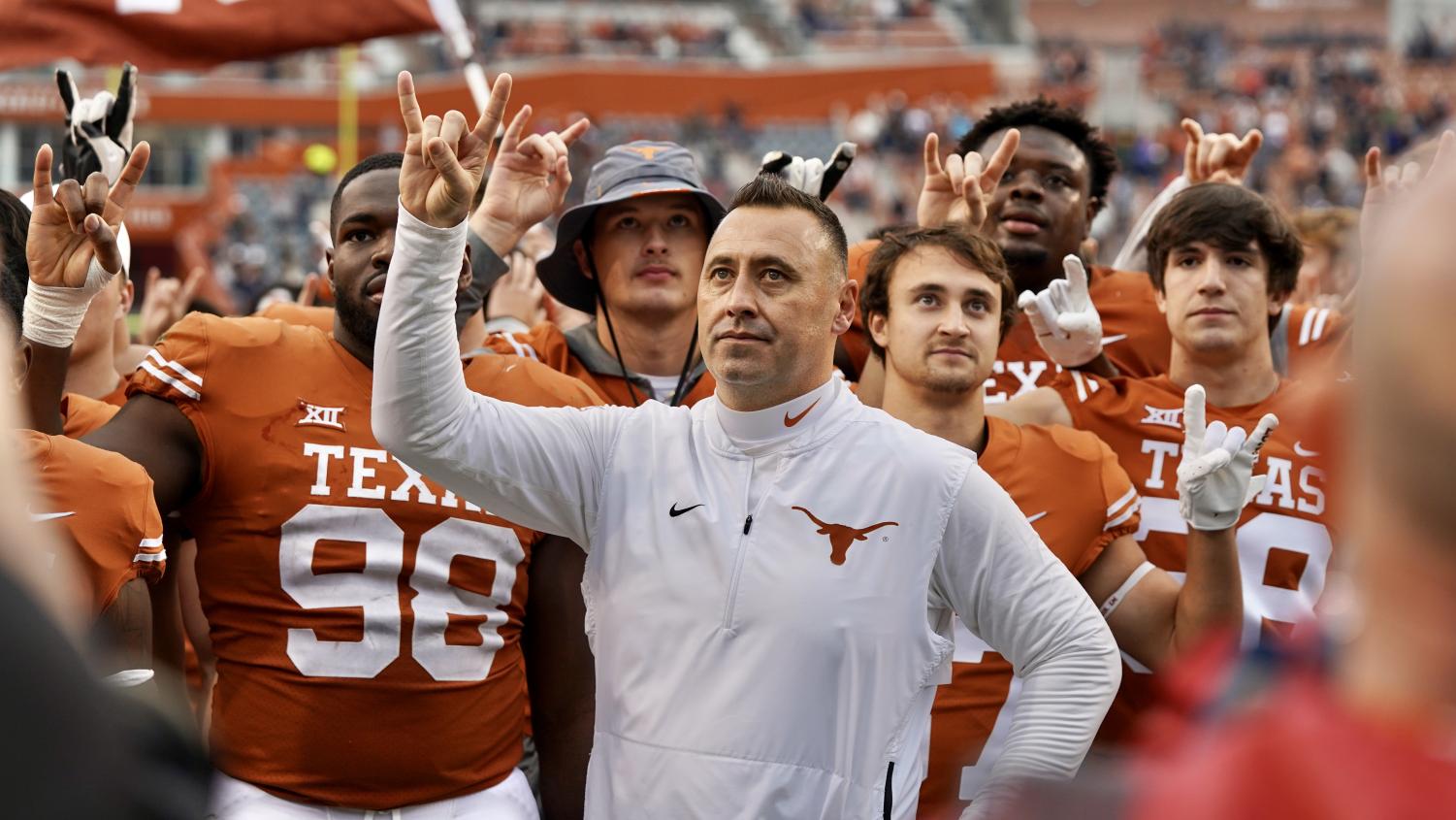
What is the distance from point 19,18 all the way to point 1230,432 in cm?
485

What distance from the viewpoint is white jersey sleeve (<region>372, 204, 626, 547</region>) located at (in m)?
2.71

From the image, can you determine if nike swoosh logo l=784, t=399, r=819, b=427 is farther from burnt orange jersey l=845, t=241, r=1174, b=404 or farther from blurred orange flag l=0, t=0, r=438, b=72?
blurred orange flag l=0, t=0, r=438, b=72

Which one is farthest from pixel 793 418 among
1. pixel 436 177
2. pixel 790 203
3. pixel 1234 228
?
pixel 1234 228

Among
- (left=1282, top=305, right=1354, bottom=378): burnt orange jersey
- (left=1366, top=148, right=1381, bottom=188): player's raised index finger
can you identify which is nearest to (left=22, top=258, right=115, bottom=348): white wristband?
(left=1282, top=305, right=1354, bottom=378): burnt orange jersey

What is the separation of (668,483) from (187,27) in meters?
4.22

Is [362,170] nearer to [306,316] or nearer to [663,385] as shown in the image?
[306,316]

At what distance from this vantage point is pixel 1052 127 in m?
4.96

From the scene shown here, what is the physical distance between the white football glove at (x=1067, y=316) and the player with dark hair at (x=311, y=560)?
1.46 m

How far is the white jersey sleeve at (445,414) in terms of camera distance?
8.89ft

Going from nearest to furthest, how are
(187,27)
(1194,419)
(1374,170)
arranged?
(1194,419) < (1374,170) < (187,27)

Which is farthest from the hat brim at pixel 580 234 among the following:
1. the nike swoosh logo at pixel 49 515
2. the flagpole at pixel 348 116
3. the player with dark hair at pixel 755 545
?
the flagpole at pixel 348 116

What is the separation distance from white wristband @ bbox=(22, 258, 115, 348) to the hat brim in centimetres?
131

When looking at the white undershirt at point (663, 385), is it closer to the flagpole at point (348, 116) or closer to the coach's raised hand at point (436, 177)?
the coach's raised hand at point (436, 177)

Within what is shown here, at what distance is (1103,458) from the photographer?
375 centimetres
